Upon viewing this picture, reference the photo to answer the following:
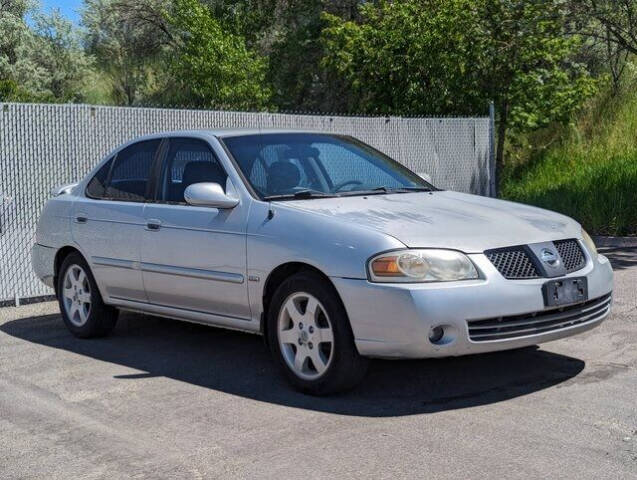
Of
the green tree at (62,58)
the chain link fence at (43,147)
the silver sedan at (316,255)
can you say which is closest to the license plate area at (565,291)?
the silver sedan at (316,255)

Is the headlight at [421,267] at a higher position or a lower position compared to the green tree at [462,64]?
lower

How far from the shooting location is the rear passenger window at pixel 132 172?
25.0 ft

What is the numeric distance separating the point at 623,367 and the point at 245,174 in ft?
9.13

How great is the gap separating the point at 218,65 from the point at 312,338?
22256 mm

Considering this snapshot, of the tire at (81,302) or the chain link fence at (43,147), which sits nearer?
the tire at (81,302)

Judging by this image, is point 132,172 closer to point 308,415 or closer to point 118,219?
point 118,219

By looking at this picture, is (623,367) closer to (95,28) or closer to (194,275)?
(194,275)

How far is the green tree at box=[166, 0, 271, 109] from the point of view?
27.3 m

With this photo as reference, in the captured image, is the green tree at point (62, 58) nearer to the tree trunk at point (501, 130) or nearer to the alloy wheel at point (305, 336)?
the tree trunk at point (501, 130)

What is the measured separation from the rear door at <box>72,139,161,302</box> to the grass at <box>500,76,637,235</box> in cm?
823

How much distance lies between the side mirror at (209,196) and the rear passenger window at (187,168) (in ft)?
0.81

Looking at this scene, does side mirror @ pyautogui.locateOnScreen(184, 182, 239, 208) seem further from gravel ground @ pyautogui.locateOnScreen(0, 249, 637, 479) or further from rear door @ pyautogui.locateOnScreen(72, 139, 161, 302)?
gravel ground @ pyautogui.locateOnScreen(0, 249, 637, 479)

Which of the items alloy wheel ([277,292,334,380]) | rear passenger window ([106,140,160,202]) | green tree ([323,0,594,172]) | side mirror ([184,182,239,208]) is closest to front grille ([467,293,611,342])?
alloy wheel ([277,292,334,380])

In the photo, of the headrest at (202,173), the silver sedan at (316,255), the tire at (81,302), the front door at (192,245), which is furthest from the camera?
the tire at (81,302)
